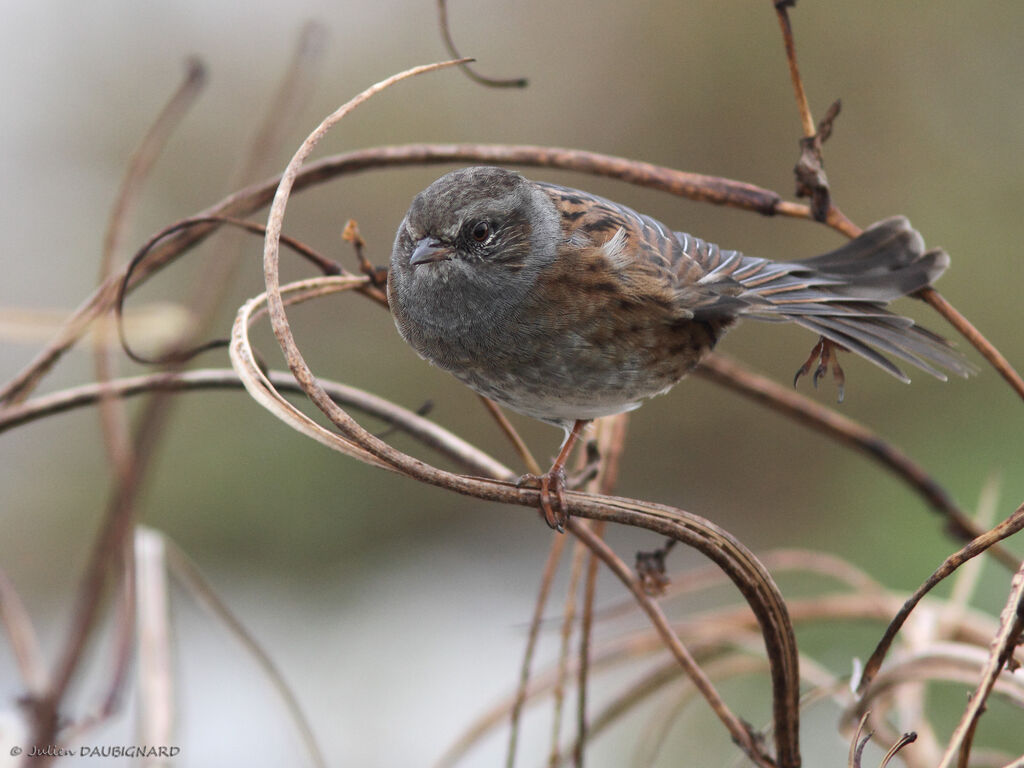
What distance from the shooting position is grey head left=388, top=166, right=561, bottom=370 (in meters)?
2.34

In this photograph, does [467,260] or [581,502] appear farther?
[467,260]

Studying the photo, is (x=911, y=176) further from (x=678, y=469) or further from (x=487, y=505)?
(x=487, y=505)

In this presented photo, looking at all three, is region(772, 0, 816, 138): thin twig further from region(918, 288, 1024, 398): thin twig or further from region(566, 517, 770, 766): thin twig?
region(566, 517, 770, 766): thin twig

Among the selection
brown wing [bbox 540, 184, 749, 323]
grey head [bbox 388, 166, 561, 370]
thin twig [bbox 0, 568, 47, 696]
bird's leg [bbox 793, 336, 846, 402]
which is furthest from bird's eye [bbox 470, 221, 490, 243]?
thin twig [bbox 0, 568, 47, 696]

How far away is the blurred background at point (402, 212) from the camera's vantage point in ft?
18.6

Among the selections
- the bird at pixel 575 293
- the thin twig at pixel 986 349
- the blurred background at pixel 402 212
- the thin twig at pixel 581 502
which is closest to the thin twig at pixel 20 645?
the thin twig at pixel 581 502

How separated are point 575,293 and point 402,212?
14.3 feet

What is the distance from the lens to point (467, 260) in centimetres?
246

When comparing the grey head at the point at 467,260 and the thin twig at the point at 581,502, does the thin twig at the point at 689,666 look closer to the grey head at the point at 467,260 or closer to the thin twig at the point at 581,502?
the thin twig at the point at 581,502

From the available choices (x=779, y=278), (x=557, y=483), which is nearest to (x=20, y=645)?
(x=557, y=483)

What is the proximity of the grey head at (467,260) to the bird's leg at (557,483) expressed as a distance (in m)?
0.34

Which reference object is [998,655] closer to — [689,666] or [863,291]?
[689,666]

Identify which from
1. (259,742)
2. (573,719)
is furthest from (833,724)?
(259,742)

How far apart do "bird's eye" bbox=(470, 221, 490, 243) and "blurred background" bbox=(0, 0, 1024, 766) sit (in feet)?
10.1
